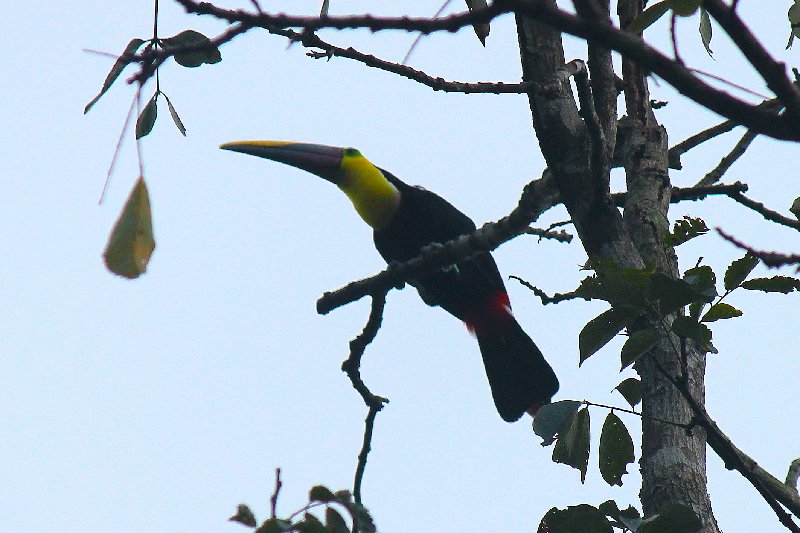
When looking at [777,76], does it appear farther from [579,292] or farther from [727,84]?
[579,292]

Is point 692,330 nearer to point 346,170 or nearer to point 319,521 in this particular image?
point 319,521

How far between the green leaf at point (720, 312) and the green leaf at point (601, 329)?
0.65 ft

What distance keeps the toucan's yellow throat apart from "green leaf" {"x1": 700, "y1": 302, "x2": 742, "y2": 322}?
3.36 m

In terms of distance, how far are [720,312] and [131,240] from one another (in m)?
1.41

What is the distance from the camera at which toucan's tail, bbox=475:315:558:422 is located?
16.5 feet

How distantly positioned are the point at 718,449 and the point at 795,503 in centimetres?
25

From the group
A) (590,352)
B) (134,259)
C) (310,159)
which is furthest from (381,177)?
(134,259)

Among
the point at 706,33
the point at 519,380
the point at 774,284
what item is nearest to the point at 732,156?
the point at 706,33

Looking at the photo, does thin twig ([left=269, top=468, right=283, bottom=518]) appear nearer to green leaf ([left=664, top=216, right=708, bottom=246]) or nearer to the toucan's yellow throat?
green leaf ([left=664, top=216, right=708, bottom=246])

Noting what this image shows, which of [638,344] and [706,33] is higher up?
[706,33]

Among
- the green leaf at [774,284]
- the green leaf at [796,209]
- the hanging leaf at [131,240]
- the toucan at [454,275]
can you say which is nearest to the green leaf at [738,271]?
the green leaf at [774,284]

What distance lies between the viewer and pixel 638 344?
7.00 feet

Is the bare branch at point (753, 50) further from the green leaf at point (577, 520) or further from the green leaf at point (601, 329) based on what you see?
the green leaf at point (577, 520)

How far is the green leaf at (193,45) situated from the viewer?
1.29 meters
